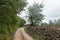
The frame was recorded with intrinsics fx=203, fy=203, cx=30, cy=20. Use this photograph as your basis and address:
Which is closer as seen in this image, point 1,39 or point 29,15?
point 1,39

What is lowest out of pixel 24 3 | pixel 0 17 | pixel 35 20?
pixel 0 17

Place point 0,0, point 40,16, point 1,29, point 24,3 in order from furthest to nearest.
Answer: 1. point 40,16
2. point 24,3
3. point 1,29
4. point 0,0

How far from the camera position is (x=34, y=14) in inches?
1848

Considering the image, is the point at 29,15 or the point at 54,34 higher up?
the point at 29,15

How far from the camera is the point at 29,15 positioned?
152ft

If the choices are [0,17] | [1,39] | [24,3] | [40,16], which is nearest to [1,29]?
[0,17]

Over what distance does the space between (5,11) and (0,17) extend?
0.92 m

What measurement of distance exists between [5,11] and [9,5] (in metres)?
0.75

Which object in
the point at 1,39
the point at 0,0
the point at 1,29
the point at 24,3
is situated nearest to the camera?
the point at 1,39

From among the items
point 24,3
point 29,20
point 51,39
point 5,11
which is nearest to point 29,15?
point 29,20

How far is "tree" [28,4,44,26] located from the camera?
46.0 meters

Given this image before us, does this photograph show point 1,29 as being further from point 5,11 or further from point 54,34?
point 54,34

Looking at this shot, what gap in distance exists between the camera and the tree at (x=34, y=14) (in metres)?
46.0

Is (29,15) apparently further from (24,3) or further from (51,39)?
(51,39)
